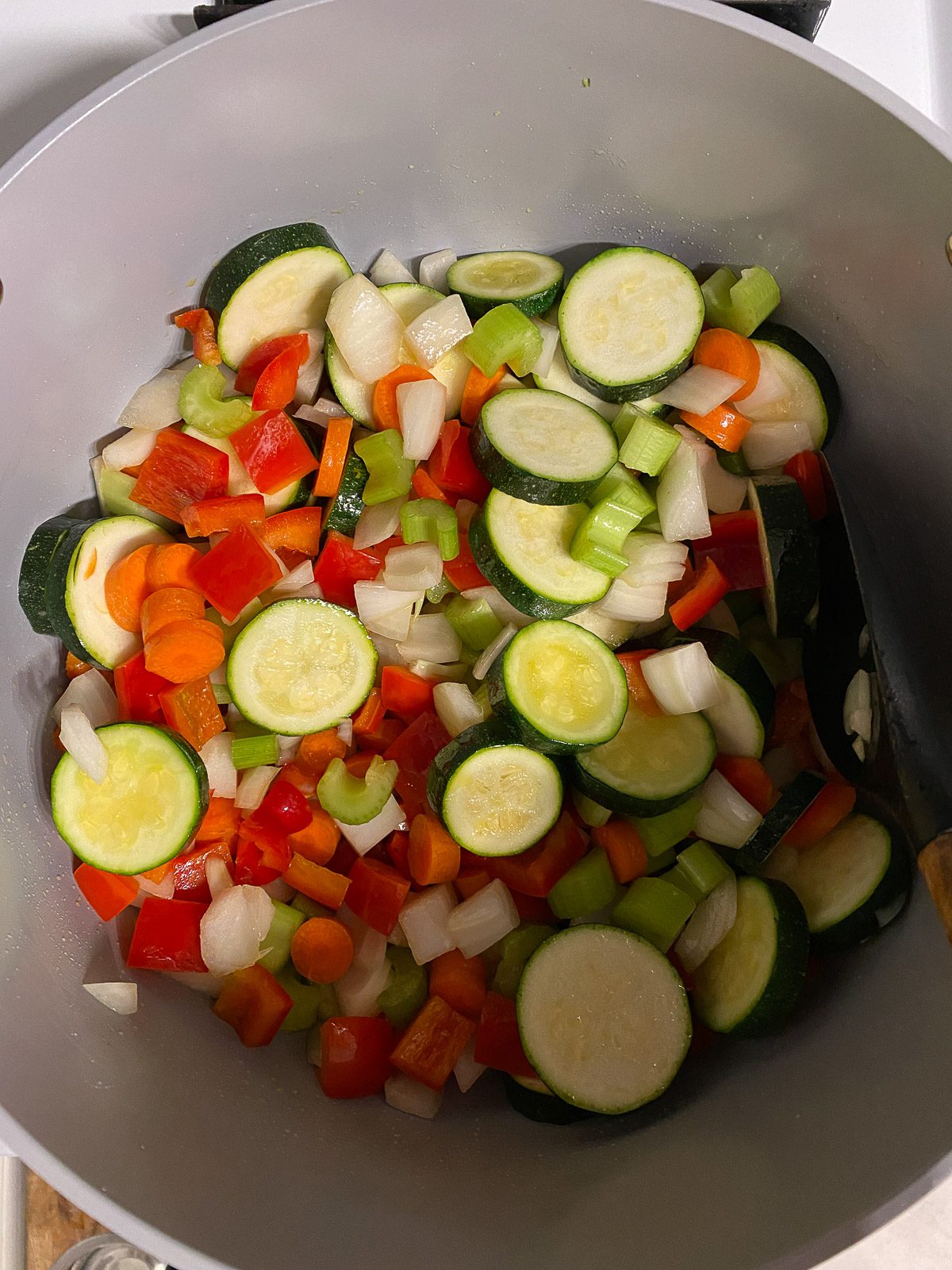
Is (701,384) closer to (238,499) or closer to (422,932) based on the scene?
(238,499)

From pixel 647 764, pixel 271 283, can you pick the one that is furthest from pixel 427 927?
pixel 271 283

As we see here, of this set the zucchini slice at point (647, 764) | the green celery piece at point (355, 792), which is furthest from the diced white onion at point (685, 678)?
the green celery piece at point (355, 792)

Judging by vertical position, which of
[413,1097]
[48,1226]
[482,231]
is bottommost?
[48,1226]

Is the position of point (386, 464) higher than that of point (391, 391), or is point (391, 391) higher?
point (391, 391)

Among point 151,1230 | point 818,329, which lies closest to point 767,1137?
point 151,1230

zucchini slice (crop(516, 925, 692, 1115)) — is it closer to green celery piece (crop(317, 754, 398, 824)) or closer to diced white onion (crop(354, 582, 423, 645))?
green celery piece (crop(317, 754, 398, 824))

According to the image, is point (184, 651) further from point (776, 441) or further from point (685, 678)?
point (776, 441)

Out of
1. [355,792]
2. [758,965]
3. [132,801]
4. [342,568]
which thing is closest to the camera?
[758,965]

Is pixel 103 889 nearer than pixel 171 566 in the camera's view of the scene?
Yes
